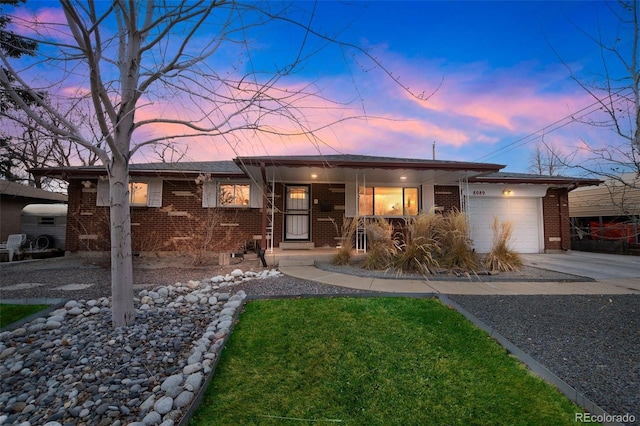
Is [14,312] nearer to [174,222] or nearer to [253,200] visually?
[174,222]

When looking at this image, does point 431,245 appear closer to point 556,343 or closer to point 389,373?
point 556,343

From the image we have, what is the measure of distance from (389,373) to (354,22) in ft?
9.76

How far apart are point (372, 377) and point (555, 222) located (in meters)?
11.9

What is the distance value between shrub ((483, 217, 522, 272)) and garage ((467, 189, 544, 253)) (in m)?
4.13

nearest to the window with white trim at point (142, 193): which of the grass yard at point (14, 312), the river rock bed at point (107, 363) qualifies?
the grass yard at point (14, 312)

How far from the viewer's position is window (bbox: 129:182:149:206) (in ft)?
30.1

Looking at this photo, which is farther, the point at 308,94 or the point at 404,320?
the point at 404,320

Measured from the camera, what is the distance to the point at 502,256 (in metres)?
6.27

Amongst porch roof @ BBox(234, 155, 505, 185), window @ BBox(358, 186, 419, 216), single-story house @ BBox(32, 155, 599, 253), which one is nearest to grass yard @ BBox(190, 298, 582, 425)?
porch roof @ BBox(234, 155, 505, 185)

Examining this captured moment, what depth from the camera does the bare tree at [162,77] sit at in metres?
2.30

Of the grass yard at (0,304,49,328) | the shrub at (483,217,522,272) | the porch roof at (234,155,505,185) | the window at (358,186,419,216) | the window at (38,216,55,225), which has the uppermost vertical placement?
the porch roof at (234,155,505,185)

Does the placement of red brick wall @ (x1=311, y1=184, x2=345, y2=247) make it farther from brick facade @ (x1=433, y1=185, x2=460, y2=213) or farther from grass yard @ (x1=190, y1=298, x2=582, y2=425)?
grass yard @ (x1=190, y1=298, x2=582, y2=425)

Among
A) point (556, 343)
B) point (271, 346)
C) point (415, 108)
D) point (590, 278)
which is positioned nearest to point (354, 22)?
point (415, 108)

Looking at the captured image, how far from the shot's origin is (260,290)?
15.2 ft
